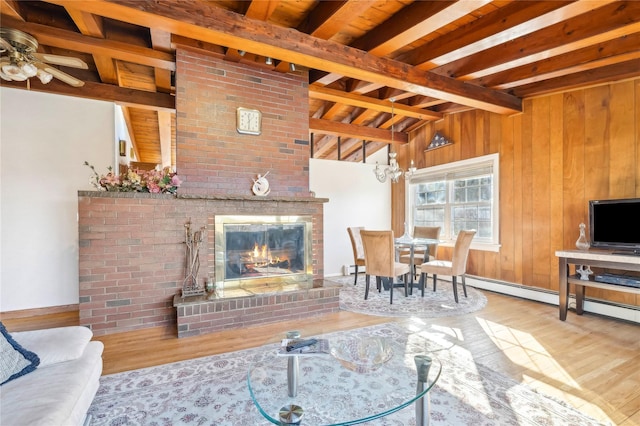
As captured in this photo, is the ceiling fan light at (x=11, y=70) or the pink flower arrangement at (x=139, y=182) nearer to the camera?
the ceiling fan light at (x=11, y=70)

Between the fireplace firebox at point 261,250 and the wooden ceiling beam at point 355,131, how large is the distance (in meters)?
2.21

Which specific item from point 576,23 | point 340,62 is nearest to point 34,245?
point 340,62

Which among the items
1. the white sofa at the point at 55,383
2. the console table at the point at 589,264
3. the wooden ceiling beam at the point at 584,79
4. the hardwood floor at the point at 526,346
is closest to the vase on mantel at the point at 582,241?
the console table at the point at 589,264

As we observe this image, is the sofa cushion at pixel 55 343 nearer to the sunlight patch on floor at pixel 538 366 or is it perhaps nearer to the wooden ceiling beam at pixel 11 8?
the wooden ceiling beam at pixel 11 8

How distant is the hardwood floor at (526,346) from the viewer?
2.06 meters

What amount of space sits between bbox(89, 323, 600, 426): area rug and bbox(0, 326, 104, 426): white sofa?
1.26 feet

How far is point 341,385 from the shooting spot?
5.25 feet

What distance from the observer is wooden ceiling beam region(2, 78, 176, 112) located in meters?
3.75

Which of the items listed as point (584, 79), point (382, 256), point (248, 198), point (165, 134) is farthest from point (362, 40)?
point (165, 134)

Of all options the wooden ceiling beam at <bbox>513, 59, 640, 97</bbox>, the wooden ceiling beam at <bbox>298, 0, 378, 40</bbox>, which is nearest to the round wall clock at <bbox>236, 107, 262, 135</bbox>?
the wooden ceiling beam at <bbox>298, 0, 378, 40</bbox>

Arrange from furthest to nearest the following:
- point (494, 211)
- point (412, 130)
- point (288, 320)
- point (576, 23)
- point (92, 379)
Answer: point (412, 130) < point (494, 211) < point (288, 320) < point (576, 23) < point (92, 379)

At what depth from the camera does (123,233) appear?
3.04 m

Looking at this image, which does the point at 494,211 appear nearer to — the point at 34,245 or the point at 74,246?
the point at 74,246

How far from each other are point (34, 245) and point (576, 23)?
620 cm
